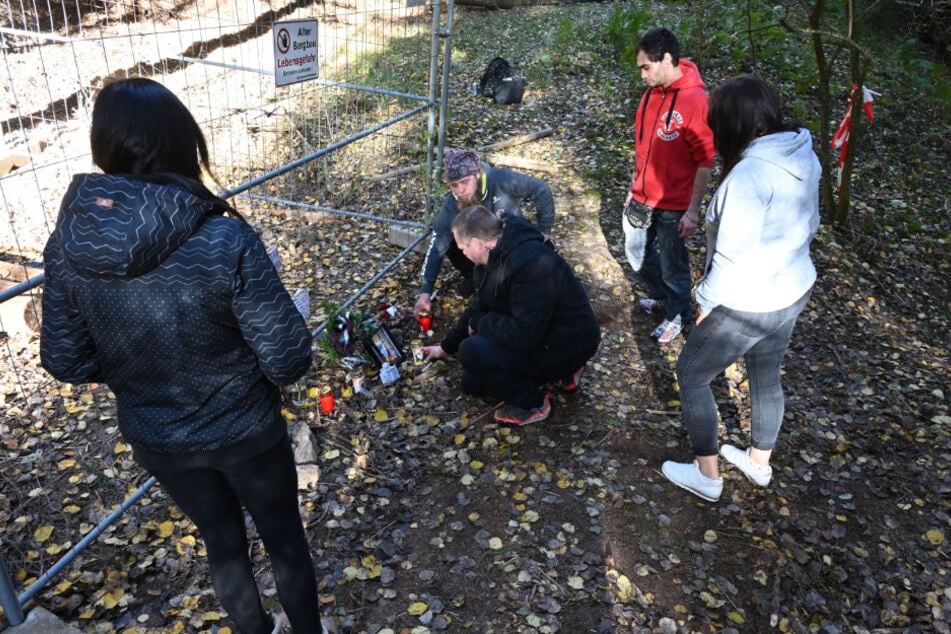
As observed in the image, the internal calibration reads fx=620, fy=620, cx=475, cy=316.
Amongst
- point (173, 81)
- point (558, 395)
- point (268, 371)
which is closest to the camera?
point (268, 371)

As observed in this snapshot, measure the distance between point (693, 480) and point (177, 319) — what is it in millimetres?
2750

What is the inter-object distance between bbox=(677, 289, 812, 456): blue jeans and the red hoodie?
4.92ft

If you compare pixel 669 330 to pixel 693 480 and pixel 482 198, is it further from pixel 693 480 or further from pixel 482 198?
pixel 482 198

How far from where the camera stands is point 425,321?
4.70 meters

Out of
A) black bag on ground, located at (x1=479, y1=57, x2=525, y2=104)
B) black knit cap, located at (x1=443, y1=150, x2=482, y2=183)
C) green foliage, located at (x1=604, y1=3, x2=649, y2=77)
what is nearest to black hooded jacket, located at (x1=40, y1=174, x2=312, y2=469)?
black knit cap, located at (x1=443, y1=150, x2=482, y2=183)

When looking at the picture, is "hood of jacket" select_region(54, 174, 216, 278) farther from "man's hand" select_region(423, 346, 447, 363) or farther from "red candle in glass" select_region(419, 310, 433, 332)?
"red candle in glass" select_region(419, 310, 433, 332)

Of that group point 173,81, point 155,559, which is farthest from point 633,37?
point 155,559

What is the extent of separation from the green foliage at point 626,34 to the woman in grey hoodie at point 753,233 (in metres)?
8.34

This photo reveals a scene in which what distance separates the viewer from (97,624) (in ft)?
8.93

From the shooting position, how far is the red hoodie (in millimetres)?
3908

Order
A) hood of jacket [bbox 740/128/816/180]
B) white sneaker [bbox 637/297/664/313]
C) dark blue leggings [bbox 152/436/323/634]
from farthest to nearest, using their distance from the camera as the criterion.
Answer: white sneaker [bbox 637/297/664/313], hood of jacket [bbox 740/128/816/180], dark blue leggings [bbox 152/436/323/634]

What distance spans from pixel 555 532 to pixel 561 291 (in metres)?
1.32

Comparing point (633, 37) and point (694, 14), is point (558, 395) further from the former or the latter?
point (694, 14)

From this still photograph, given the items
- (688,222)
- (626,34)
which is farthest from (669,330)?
(626,34)
